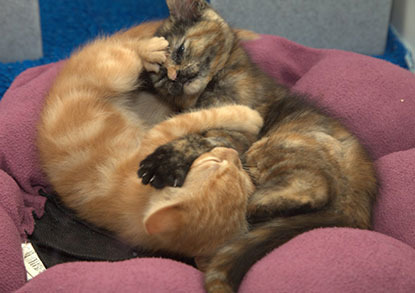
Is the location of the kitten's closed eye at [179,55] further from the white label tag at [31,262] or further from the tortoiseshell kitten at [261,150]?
the white label tag at [31,262]

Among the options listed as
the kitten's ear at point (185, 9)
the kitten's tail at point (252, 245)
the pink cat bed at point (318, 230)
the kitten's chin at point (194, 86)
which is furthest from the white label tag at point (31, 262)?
the kitten's ear at point (185, 9)

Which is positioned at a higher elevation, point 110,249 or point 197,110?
point 197,110

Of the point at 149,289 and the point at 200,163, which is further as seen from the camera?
the point at 200,163

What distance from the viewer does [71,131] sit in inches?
65.0

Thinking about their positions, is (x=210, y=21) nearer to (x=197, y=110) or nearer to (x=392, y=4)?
(x=197, y=110)

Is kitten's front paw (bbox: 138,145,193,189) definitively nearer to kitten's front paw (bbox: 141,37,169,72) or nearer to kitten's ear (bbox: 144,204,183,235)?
kitten's ear (bbox: 144,204,183,235)

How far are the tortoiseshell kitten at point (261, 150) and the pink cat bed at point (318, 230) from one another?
0.07 metres

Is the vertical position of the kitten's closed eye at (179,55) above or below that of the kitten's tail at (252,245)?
above

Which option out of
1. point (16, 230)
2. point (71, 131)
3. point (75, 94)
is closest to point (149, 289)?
point (16, 230)

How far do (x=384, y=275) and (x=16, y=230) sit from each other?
102 centimetres

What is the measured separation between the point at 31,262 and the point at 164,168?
1.69 ft

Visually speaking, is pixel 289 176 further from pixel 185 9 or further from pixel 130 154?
pixel 185 9

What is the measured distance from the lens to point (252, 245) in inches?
51.0

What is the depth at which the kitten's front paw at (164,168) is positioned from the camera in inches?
55.0
